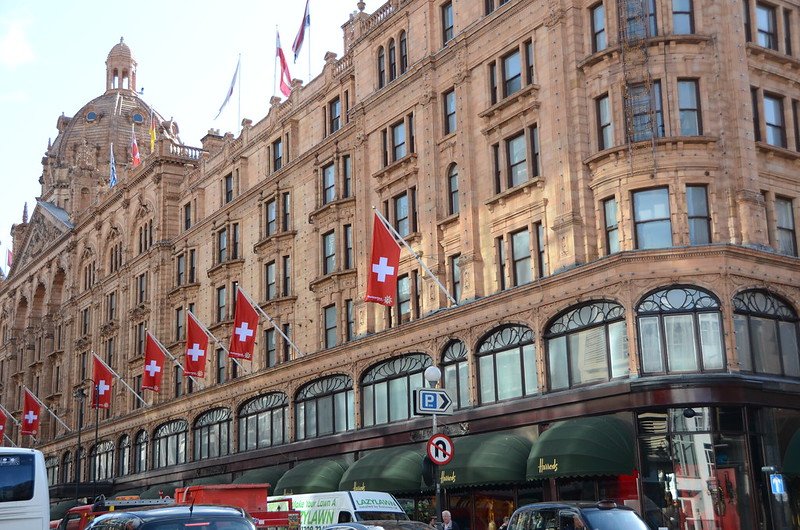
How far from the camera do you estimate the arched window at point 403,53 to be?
160 ft

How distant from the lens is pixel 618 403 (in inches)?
1353

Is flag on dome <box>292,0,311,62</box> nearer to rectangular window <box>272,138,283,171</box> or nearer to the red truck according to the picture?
rectangular window <box>272,138,283,171</box>

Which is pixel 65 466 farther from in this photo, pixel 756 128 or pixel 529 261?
pixel 756 128

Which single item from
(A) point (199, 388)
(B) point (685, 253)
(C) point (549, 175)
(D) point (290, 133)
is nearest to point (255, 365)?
(A) point (199, 388)

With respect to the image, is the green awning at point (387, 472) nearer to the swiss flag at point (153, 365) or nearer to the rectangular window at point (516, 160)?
the rectangular window at point (516, 160)

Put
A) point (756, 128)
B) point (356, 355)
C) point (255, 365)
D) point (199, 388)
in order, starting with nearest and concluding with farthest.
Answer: point (756, 128) < point (356, 355) < point (255, 365) < point (199, 388)

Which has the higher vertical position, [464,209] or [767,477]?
[464,209]

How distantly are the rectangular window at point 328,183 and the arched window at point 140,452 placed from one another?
2625 cm

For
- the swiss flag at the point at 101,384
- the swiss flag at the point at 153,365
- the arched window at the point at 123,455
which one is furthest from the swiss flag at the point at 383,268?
the arched window at the point at 123,455

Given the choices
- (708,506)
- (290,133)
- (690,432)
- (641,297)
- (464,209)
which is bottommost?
(708,506)

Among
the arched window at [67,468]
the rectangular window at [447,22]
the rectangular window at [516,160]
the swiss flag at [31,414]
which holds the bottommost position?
the arched window at [67,468]

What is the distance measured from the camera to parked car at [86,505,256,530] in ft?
59.5

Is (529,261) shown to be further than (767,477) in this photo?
Yes

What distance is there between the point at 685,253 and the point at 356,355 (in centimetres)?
1861
